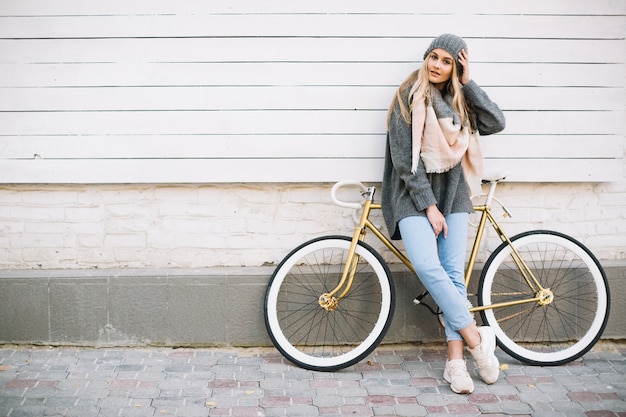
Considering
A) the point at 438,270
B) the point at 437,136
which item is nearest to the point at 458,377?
the point at 438,270

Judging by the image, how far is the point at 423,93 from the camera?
15.1 feet

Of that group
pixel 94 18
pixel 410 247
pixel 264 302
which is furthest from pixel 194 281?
pixel 94 18

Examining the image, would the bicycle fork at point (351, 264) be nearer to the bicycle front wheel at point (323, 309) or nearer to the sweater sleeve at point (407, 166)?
the bicycle front wheel at point (323, 309)

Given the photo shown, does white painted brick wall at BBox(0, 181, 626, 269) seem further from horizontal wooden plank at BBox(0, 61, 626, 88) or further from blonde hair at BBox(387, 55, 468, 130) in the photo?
blonde hair at BBox(387, 55, 468, 130)

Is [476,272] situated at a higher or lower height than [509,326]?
higher

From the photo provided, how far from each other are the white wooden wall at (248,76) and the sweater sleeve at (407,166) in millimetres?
427

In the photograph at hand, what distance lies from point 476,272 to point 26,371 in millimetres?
3024

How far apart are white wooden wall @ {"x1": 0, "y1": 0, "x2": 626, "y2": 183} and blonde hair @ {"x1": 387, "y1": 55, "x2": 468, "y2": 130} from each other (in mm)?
307

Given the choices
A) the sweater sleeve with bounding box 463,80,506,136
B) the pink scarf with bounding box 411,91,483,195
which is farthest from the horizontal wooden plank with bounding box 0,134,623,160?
the sweater sleeve with bounding box 463,80,506,136

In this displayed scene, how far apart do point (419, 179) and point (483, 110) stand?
0.65 metres

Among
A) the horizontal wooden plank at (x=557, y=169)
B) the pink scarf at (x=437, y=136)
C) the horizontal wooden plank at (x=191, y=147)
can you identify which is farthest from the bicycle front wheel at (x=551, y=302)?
the horizontal wooden plank at (x=191, y=147)

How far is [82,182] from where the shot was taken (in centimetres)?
509

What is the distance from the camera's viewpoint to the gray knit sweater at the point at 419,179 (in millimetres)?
4586

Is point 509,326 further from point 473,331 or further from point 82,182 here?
point 82,182
